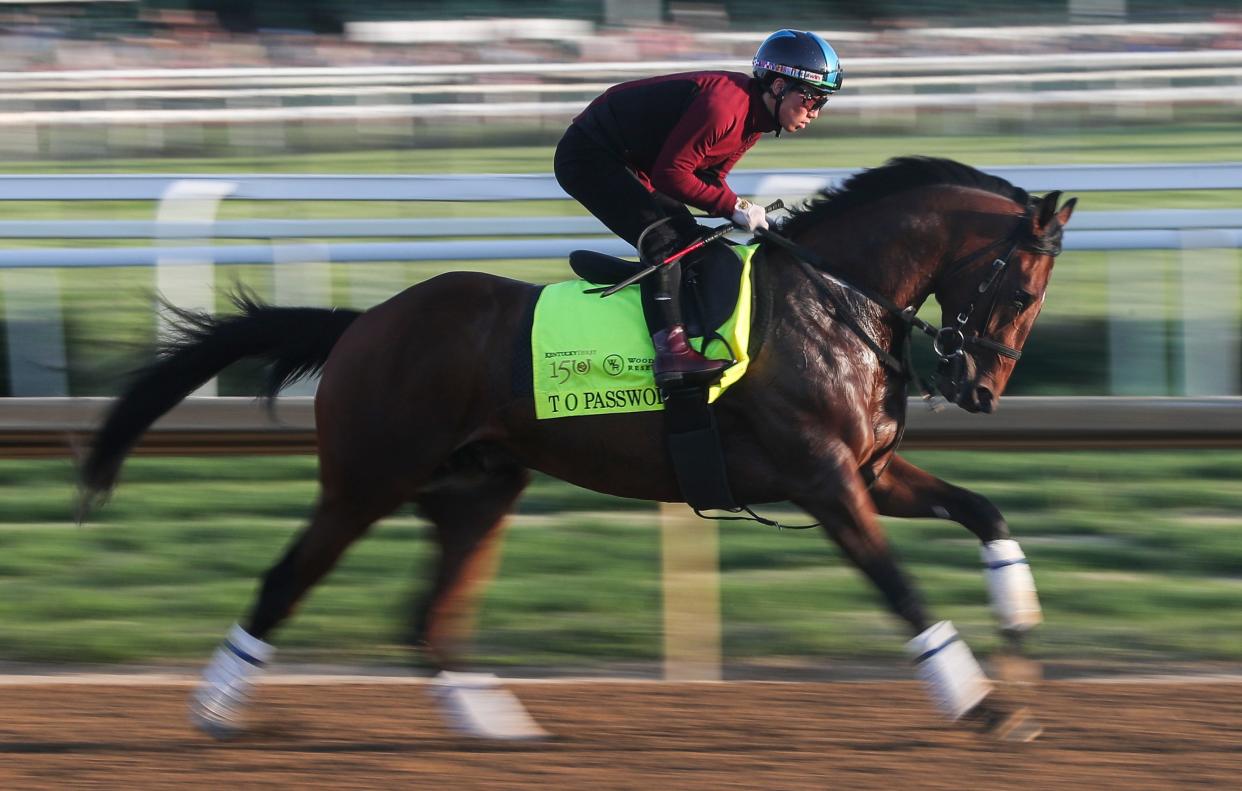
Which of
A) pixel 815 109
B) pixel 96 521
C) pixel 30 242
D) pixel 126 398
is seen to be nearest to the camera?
pixel 815 109

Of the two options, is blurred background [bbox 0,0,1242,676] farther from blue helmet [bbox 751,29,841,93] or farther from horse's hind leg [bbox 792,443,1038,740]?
blue helmet [bbox 751,29,841,93]

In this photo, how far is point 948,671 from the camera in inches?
165

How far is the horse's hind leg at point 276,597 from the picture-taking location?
455cm

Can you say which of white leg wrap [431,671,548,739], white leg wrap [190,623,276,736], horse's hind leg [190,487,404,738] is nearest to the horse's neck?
horse's hind leg [190,487,404,738]

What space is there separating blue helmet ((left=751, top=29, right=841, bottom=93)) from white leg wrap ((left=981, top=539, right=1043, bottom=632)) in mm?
1352

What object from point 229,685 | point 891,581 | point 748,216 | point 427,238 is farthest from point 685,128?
point 427,238

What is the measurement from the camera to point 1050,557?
238 inches

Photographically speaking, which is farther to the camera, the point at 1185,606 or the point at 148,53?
the point at 148,53

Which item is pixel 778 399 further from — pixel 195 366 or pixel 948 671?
pixel 195 366

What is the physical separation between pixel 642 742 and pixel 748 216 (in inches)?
59.0

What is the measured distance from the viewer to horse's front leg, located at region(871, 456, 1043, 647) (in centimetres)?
444

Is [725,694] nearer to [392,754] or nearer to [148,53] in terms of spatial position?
[392,754]

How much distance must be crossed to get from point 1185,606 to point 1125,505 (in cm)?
74

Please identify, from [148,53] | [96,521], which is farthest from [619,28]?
[96,521]
